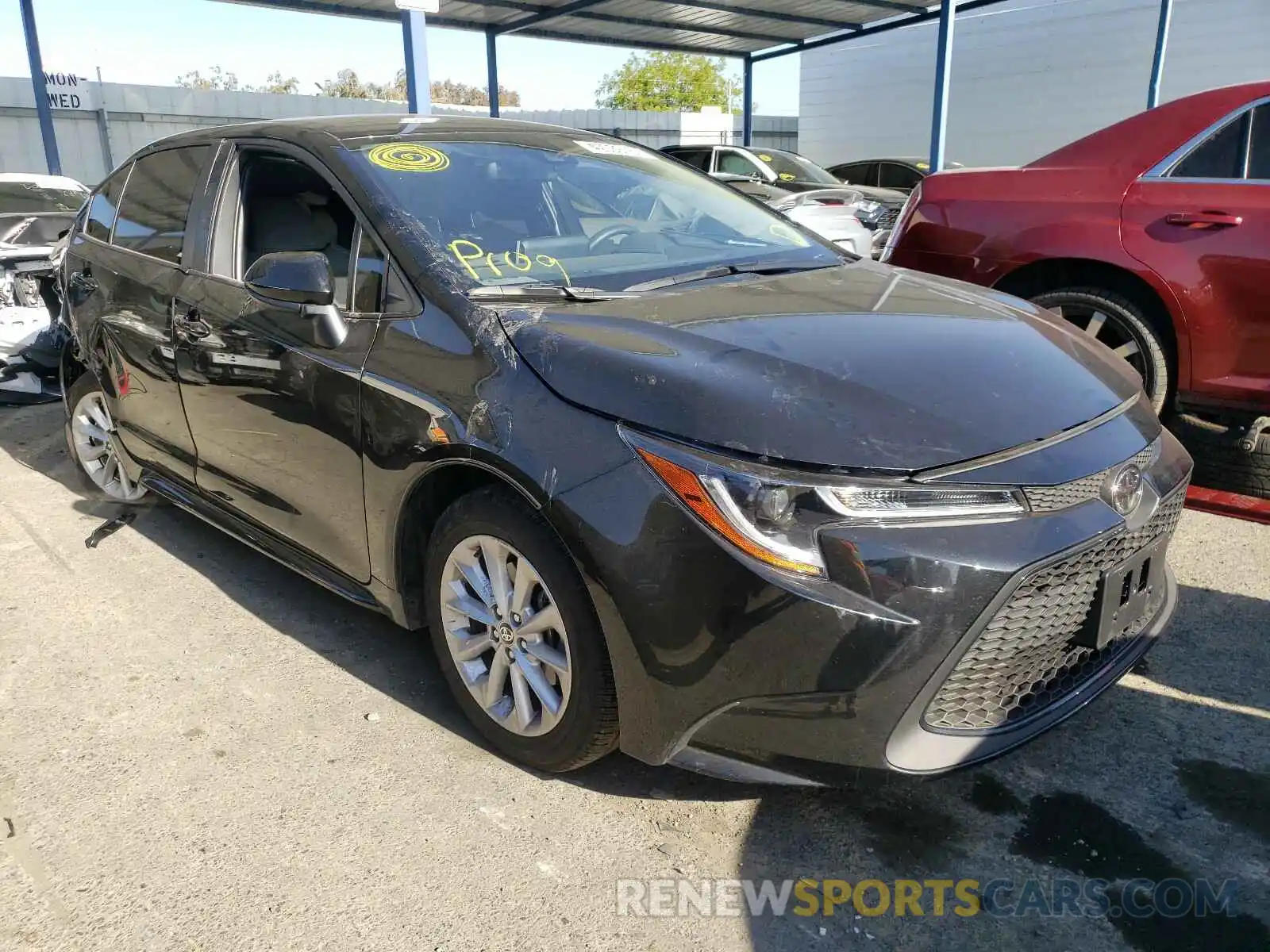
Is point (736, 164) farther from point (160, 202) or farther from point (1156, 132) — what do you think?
point (160, 202)

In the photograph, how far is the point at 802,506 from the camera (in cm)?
184

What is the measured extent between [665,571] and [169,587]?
2529mm

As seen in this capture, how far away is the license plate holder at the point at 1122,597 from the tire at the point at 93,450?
3932 millimetres

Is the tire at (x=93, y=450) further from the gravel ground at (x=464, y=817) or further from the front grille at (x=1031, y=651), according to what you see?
the front grille at (x=1031, y=651)

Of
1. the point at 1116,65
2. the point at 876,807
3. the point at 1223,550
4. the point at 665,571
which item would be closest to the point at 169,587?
the point at 665,571

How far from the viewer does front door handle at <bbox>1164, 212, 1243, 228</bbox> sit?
3723mm

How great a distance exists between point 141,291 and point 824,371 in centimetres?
281

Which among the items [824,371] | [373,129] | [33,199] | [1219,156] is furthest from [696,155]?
[824,371]

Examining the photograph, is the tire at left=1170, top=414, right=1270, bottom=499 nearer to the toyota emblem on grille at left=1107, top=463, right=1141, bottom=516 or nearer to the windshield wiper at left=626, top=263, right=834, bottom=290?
the windshield wiper at left=626, top=263, right=834, bottom=290

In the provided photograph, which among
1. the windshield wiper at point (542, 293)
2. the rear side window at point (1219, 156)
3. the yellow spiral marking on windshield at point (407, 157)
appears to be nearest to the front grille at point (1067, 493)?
the windshield wiper at point (542, 293)

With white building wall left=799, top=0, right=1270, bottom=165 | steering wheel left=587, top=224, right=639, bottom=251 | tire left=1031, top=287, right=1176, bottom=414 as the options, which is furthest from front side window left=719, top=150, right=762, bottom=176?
white building wall left=799, top=0, right=1270, bottom=165

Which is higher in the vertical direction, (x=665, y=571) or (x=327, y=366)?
(x=327, y=366)

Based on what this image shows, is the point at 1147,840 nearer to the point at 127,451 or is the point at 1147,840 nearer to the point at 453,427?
the point at 453,427

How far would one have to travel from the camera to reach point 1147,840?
2.15 metres
